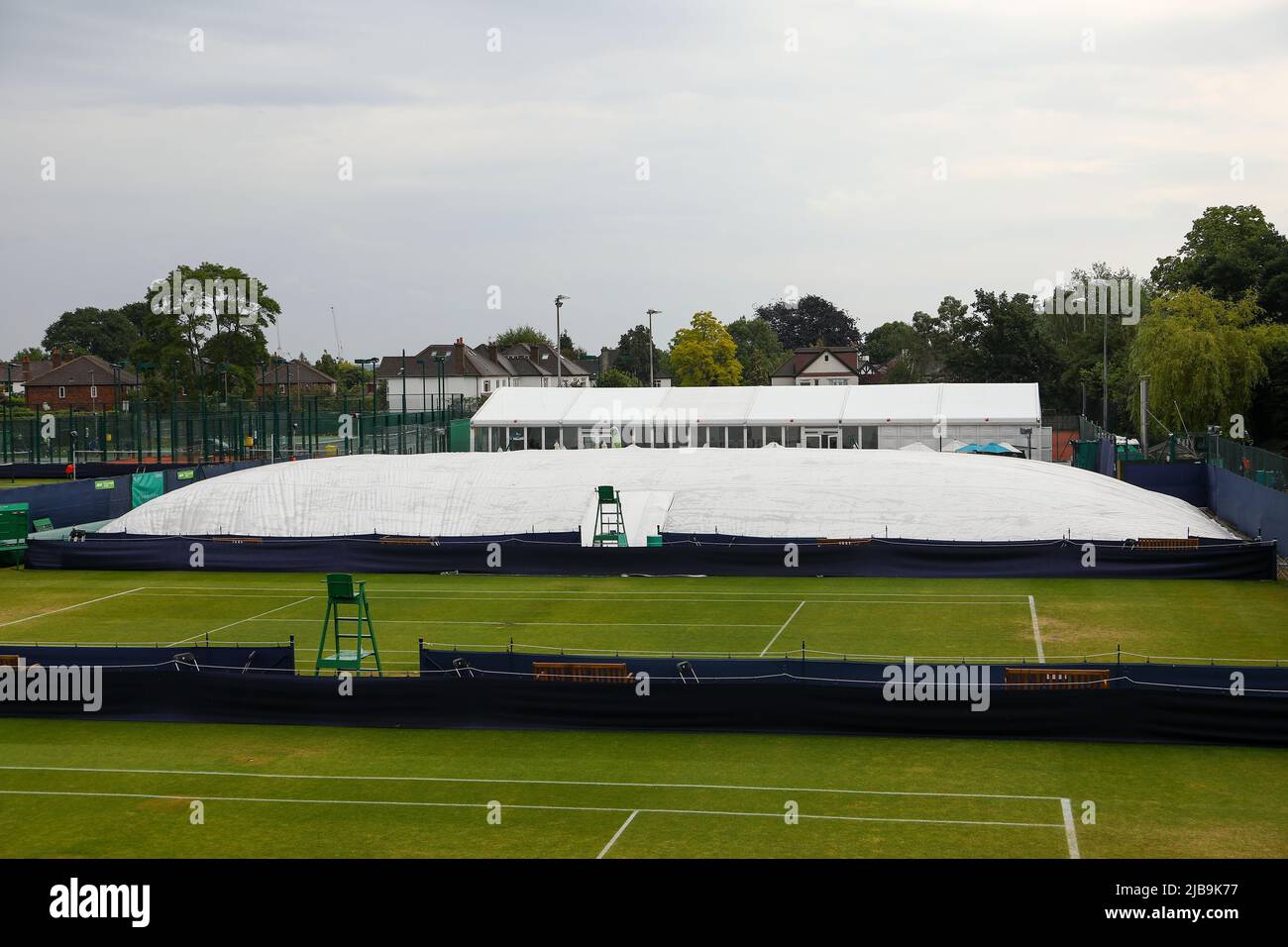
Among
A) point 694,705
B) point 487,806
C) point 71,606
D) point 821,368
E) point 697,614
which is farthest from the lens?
point 821,368

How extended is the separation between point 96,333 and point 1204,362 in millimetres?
169384

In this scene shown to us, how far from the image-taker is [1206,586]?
1391 inches

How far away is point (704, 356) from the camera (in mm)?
119500

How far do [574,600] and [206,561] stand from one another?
13711 mm

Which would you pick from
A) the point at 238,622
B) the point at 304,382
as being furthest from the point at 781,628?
the point at 304,382

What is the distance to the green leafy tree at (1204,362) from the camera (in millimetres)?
66625

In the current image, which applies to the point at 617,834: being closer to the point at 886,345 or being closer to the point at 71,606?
the point at 71,606

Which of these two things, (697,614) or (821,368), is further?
(821,368)

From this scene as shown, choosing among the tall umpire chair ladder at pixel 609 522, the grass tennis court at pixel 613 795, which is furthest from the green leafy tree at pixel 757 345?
the grass tennis court at pixel 613 795

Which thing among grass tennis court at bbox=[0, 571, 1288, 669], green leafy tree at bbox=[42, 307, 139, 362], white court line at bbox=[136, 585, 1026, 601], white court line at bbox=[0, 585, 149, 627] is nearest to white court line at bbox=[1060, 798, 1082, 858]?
grass tennis court at bbox=[0, 571, 1288, 669]

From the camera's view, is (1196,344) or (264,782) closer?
(264,782)

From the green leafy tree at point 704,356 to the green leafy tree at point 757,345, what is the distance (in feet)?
117
